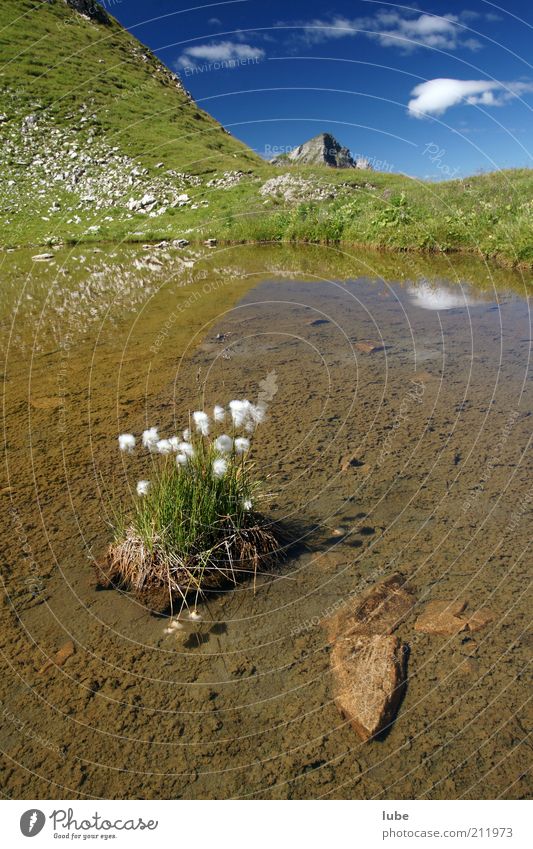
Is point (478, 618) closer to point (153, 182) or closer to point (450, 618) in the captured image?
point (450, 618)

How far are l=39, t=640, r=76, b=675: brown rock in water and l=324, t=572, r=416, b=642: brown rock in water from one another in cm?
188

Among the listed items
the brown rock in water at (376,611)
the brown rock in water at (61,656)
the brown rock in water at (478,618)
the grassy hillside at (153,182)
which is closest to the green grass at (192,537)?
the brown rock in water at (61,656)

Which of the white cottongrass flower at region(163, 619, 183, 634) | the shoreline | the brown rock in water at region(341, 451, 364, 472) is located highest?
the shoreline

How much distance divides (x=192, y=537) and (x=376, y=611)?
158 centimetres

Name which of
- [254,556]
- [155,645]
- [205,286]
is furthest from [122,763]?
[205,286]

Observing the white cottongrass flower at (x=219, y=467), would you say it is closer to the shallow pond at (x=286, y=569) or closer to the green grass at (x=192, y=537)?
the green grass at (x=192, y=537)

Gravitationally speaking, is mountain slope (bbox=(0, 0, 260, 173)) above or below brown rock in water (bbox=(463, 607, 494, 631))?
above

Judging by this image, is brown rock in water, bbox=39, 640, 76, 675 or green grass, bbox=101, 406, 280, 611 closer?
brown rock in water, bbox=39, 640, 76, 675

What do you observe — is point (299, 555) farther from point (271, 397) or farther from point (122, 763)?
point (271, 397)

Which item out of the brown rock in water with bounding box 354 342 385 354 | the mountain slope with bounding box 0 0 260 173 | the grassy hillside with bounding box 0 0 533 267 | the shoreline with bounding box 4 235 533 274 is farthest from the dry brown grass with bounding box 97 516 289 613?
the mountain slope with bounding box 0 0 260 173

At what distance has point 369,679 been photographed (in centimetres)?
383

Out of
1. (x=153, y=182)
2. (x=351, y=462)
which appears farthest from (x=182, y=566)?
(x=153, y=182)

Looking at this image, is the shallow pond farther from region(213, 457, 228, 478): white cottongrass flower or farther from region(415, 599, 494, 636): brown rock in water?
region(213, 457, 228, 478): white cottongrass flower

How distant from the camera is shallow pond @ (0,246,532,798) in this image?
3.40 m
